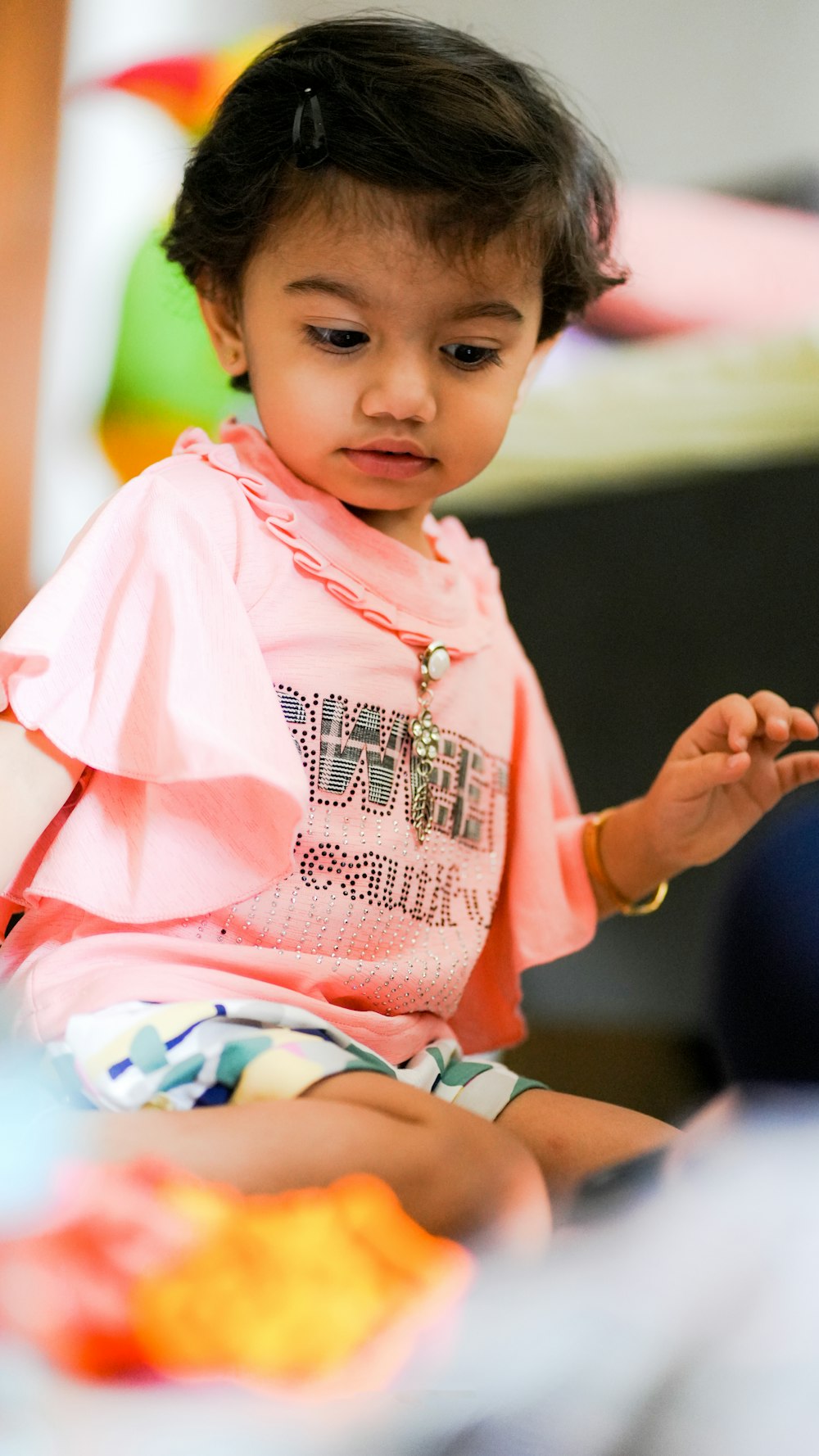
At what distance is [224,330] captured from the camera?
0.63 meters

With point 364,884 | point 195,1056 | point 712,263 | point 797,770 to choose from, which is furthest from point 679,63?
point 195,1056

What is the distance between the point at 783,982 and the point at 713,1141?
18 centimetres

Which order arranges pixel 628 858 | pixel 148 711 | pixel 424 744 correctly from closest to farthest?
pixel 148 711 < pixel 424 744 < pixel 628 858

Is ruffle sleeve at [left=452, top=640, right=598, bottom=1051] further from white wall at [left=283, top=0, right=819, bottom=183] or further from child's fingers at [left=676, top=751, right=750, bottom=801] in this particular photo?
white wall at [left=283, top=0, right=819, bottom=183]

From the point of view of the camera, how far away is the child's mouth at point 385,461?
58 cm

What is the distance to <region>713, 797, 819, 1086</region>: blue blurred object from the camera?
604 mm

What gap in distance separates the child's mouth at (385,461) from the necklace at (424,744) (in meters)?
0.08

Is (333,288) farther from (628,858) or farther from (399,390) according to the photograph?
(628,858)

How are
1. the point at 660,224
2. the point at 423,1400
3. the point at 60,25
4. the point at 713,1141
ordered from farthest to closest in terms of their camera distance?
the point at 660,224, the point at 60,25, the point at 713,1141, the point at 423,1400

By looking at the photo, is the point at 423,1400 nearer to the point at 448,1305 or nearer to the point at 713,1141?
the point at 448,1305

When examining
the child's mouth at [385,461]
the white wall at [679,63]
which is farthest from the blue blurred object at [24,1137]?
the white wall at [679,63]

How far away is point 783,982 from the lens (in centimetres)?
64

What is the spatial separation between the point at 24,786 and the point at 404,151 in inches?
11.3

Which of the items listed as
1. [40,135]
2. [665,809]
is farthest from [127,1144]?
[40,135]
